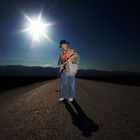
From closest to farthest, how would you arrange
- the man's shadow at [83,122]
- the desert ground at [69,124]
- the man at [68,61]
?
1. the desert ground at [69,124]
2. the man's shadow at [83,122]
3. the man at [68,61]

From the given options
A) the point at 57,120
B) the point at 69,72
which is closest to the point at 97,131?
the point at 57,120

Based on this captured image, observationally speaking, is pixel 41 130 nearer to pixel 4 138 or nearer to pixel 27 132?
pixel 27 132

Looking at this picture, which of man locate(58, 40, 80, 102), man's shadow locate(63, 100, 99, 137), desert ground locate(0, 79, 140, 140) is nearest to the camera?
desert ground locate(0, 79, 140, 140)

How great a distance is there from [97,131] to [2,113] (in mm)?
2948

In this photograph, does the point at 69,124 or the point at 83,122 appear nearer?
the point at 69,124

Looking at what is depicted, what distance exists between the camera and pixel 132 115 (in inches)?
243

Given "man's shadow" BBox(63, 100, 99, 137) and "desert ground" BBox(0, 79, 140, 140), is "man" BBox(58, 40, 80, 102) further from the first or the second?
"man's shadow" BBox(63, 100, 99, 137)

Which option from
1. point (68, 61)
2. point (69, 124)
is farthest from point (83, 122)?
point (68, 61)

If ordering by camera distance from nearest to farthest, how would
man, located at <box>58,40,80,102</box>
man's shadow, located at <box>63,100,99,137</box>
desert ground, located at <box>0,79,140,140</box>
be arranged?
desert ground, located at <box>0,79,140,140</box> < man's shadow, located at <box>63,100,99,137</box> < man, located at <box>58,40,80,102</box>

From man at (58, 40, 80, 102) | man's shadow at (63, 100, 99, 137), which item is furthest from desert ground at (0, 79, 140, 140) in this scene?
man at (58, 40, 80, 102)

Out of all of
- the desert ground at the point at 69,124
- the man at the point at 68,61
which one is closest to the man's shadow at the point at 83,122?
the desert ground at the point at 69,124

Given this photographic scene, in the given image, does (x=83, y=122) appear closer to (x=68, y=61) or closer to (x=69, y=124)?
(x=69, y=124)

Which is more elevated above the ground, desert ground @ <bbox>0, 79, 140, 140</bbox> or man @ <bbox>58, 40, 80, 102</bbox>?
man @ <bbox>58, 40, 80, 102</bbox>

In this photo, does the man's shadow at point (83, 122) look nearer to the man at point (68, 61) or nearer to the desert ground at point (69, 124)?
the desert ground at point (69, 124)
